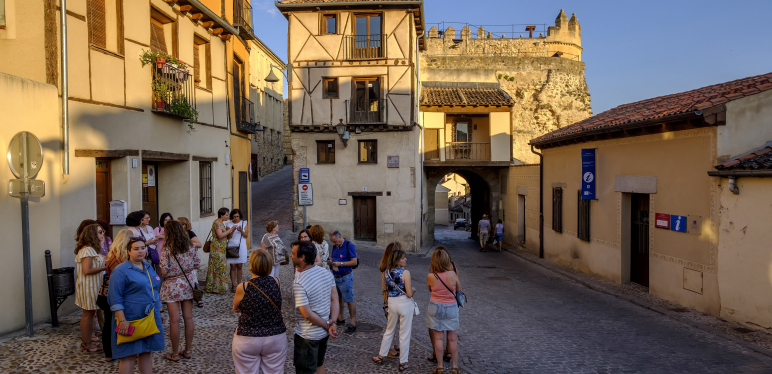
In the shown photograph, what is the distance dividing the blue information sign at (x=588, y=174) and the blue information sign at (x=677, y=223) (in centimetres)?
345

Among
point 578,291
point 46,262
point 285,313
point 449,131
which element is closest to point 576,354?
point 285,313

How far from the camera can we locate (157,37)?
11398mm

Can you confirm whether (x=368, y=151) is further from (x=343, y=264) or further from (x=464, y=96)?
(x=343, y=264)

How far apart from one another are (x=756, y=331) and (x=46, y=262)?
11.0m

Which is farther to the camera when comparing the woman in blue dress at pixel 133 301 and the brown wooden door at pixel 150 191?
the brown wooden door at pixel 150 191

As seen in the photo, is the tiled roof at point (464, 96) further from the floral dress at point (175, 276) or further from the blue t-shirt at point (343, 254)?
the floral dress at point (175, 276)

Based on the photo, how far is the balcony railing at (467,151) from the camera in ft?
83.7

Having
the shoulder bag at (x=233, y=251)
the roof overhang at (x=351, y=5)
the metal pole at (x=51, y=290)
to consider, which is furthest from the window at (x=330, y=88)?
the metal pole at (x=51, y=290)

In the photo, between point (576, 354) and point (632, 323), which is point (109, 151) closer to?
point (576, 354)

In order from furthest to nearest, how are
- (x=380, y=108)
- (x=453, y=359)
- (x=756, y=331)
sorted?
(x=380, y=108)
(x=756, y=331)
(x=453, y=359)

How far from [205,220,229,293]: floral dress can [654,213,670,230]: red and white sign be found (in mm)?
9109

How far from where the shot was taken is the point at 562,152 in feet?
57.5

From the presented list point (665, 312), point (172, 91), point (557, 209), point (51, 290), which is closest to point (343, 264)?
point (51, 290)

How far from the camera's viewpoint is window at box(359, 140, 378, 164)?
70.4 feet
